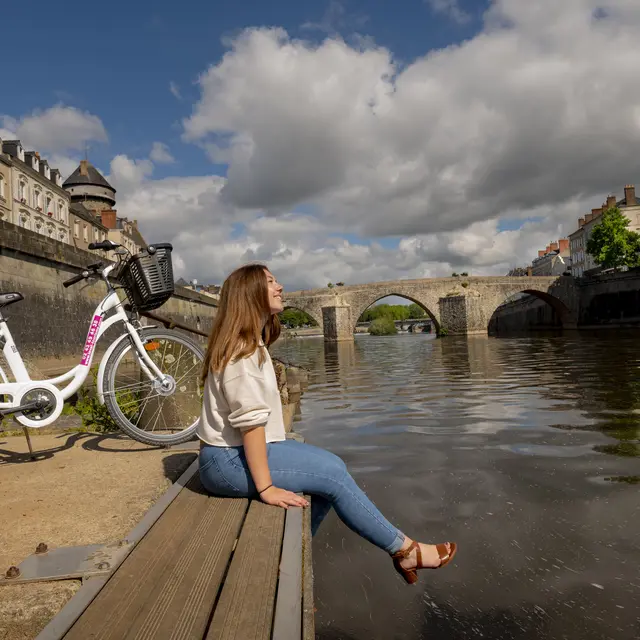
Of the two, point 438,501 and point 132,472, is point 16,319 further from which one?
point 438,501

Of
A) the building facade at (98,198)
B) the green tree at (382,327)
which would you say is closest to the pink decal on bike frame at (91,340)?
the building facade at (98,198)

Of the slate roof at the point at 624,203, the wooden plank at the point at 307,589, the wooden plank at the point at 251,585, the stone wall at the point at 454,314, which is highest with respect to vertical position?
the slate roof at the point at 624,203

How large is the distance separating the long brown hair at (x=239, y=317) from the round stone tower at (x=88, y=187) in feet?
165

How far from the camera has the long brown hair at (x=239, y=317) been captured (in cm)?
214

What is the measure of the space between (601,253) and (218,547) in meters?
50.5

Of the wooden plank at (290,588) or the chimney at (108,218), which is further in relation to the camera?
the chimney at (108,218)

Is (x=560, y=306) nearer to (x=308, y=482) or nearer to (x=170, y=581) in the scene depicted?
(x=308, y=482)

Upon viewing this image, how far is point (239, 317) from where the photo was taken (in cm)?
223

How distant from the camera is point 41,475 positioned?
291cm

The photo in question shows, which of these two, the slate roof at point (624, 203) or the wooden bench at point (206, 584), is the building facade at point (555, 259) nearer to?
the slate roof at point (624, 203)

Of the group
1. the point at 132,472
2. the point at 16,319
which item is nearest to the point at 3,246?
the point at 16,319

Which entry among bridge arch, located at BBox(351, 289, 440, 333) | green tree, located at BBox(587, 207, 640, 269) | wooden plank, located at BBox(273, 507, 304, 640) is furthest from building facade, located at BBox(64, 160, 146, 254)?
wooden plank, located at BBox(273, 507, 304, 640)

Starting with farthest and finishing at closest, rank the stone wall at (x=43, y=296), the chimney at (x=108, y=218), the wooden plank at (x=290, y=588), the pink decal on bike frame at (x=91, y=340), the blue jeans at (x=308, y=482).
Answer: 1. the chimney at (x=108, y=218)
2. the stone wall at (x=43, y=296)
3. the pink decal on bike frame at (x=91, y=340)
4. the blue jeans at (x=308, y=482)
5. the wooden plank at (x=290, y=588)

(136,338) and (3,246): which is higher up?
(3,246)
